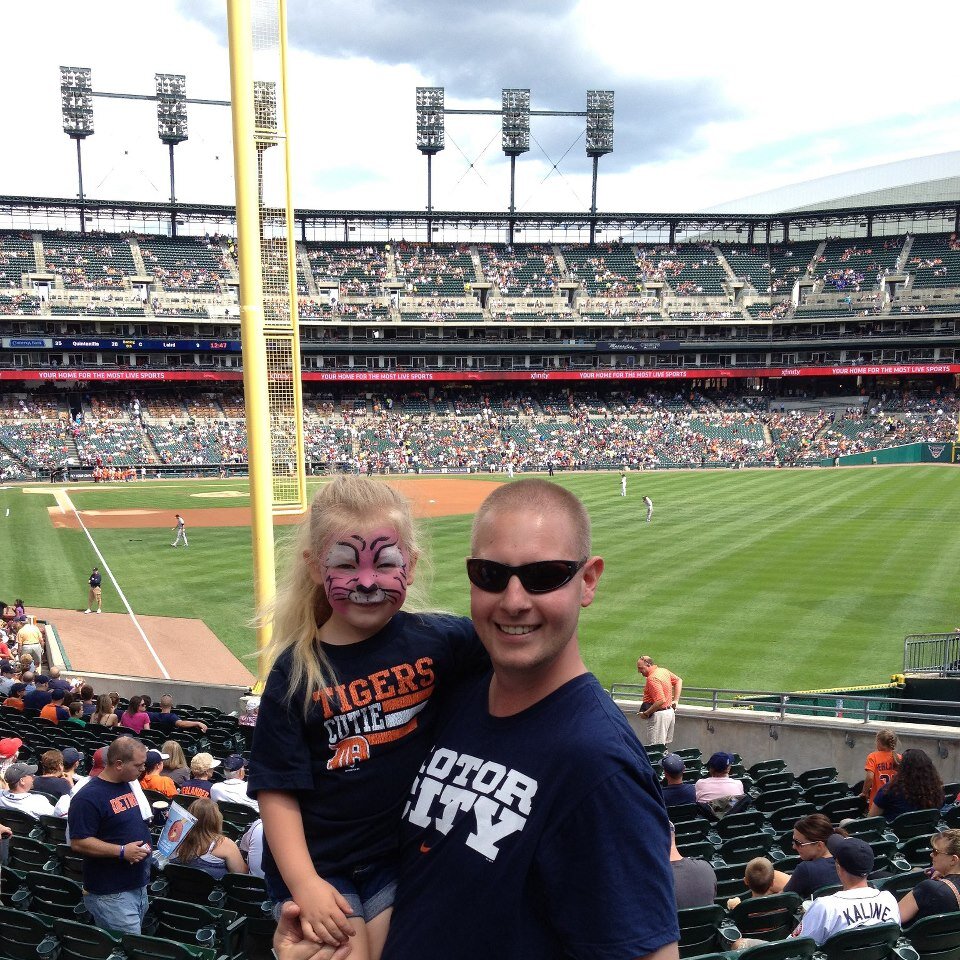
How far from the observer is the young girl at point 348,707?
233cm

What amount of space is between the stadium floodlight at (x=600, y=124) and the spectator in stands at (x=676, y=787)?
7944 cm

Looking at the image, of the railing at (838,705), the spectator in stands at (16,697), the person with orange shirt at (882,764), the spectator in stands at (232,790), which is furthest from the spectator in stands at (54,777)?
the railing at (838,705)

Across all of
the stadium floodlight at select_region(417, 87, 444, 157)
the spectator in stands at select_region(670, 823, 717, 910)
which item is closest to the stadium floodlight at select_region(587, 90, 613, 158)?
the stadium floodlight at select_region(417, 87, 444, 157)

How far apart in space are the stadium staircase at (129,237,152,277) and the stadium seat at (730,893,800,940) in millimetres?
75349

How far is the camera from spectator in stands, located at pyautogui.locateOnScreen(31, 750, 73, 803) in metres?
7.96

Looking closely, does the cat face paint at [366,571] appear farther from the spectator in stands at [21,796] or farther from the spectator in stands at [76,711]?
the spectator in stands at [76,711]

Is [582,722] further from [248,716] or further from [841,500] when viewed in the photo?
[841,500]

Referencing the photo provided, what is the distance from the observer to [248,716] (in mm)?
11008

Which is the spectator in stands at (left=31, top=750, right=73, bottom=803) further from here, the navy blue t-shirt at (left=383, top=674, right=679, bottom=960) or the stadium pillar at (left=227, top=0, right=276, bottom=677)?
the navy blue t-shirt at (left=383, top=674, right=679, bottom=960)

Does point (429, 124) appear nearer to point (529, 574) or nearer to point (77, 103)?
point (77, 103)

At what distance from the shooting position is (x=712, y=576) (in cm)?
2555

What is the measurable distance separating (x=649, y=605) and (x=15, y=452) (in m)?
53.1

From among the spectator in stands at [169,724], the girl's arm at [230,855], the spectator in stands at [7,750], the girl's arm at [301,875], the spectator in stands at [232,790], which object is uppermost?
the girl's arm at [301,875]

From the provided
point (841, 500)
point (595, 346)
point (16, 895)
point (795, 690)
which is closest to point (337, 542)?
point (16, 895)
